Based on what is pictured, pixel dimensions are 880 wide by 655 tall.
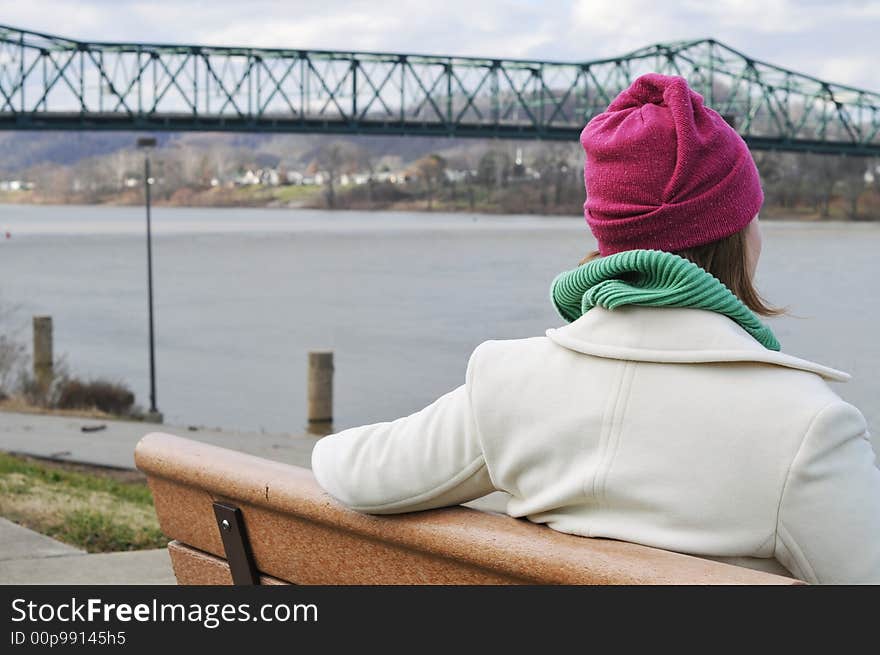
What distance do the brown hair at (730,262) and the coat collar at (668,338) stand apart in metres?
0.17

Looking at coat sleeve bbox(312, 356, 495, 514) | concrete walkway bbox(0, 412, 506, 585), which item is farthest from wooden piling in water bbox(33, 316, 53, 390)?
coat sleeve bbox(312, 356, 495, 514)

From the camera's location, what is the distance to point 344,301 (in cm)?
5081

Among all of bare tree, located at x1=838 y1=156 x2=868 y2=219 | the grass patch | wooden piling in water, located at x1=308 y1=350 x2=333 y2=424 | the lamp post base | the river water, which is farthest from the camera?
bare tree, located at x1=838 y1=156 x2=868 y2=219

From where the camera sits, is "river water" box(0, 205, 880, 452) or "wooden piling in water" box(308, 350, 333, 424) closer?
"wooden piling in water" box(308, 350, 333, 424)

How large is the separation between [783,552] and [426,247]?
259 feet

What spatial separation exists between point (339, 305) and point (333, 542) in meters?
47.0

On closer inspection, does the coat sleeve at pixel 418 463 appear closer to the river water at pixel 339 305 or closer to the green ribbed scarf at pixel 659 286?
the green ribbed scarf at pixel 659 286

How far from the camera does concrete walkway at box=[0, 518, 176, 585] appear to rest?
16.6 ft

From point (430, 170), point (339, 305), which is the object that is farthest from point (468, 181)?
point (339, 305)

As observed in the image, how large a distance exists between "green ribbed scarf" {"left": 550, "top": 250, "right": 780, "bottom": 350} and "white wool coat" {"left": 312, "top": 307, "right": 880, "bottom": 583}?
28mm

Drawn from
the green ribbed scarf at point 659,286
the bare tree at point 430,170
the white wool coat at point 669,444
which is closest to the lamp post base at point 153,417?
the white wool coat at point 669,444

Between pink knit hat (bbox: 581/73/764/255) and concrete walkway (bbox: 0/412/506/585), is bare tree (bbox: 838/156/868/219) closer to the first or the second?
concrete walkway (bbox: 0/412/506/585)

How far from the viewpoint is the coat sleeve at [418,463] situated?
2.07 m
